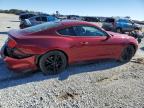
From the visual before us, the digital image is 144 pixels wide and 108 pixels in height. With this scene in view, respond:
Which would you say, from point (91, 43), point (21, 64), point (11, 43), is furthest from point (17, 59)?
point (91, 43)

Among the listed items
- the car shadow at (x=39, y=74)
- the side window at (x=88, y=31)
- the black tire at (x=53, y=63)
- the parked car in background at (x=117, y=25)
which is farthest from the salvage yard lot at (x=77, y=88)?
the parked car in background at (x=117, y=25)

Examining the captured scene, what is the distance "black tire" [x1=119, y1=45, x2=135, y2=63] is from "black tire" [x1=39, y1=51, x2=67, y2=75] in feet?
7.54

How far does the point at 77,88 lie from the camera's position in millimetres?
5641

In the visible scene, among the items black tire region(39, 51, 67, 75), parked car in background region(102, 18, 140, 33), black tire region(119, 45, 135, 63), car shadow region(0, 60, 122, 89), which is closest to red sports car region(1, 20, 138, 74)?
black tire region(39, 51, 67, 75)

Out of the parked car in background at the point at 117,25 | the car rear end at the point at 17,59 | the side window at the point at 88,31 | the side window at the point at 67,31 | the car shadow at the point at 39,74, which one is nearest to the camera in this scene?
the car shadow at the point at 39,74

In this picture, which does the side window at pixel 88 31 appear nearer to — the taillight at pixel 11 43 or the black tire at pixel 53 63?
the black tire at pixel 53 63

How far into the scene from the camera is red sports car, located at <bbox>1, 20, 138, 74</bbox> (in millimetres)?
6094

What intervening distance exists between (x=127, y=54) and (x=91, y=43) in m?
1.71

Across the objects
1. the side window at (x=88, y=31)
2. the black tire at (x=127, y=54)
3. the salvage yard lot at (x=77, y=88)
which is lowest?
the salvage yard lot at (x=77, y=88)

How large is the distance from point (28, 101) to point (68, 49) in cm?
218

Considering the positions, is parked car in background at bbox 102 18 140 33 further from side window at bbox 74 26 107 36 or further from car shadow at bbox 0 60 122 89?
side window at bbox 74 26 107 36

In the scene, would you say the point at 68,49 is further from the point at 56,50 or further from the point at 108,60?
the point at 108,60

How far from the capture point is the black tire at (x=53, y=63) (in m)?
6.29

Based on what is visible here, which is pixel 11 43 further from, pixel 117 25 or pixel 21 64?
pixel 117 25
